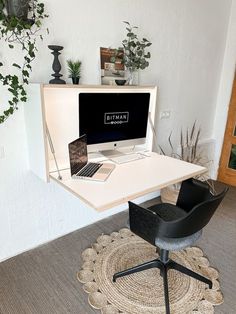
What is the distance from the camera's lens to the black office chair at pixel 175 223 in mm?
1330

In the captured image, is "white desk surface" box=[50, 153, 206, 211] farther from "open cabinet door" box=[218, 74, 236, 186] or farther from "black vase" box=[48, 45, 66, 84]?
"open cabinet door" box=[218, 74, 236, 186]

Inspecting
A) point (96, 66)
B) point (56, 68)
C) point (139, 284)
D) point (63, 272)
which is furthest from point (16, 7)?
point (139, 284)

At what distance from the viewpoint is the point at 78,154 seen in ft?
5.63

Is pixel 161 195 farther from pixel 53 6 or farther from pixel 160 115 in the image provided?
pixel 53 6

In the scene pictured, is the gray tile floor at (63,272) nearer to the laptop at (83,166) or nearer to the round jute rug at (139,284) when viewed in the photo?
the round jute rug at (139,284)

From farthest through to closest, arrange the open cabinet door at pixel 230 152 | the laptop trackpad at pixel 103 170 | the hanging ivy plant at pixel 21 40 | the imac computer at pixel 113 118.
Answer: the open cabinet door at pixel 230 152 → the imac computer at pixel 113 118 → the laptop trackpad at pixel 103 170 → the hanging ivy plant at pixel 21 40

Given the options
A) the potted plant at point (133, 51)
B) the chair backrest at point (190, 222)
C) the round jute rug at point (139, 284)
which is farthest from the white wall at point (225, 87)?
the chair backrest at point (190, 222)

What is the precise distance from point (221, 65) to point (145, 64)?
1.59 metres

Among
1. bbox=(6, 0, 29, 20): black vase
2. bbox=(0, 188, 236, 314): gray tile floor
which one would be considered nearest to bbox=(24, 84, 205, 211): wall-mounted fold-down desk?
bbox=(6, 0, 29, 20): black vase

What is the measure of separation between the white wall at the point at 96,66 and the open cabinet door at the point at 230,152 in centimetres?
50

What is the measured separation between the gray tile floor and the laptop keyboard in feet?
2.54

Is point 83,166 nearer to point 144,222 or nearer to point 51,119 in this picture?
point 51,119

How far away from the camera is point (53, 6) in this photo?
1.69 meters

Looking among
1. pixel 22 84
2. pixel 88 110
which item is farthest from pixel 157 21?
pixel 22 84
